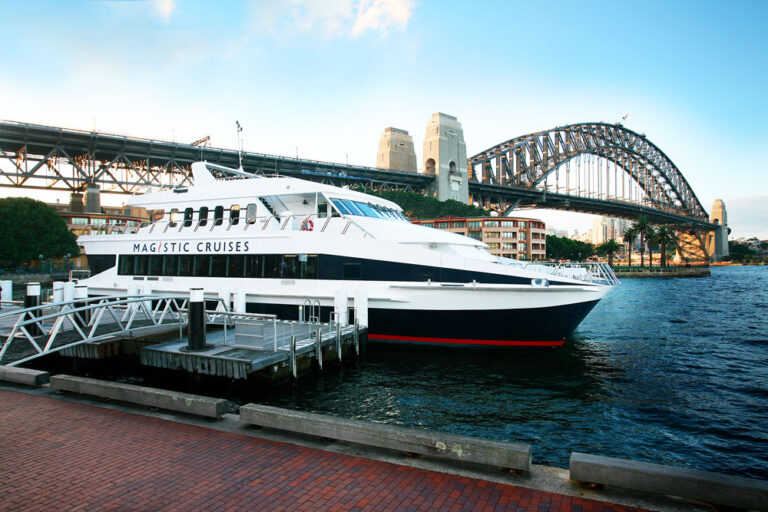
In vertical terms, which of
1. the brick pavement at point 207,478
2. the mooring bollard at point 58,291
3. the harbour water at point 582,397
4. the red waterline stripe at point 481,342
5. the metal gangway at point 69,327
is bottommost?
the harbour water at point 582,397

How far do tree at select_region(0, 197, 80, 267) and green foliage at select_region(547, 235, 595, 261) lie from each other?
96577mm

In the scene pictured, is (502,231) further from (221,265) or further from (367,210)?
(221,265)

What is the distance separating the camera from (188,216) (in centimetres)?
1988

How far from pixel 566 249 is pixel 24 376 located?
120 meters

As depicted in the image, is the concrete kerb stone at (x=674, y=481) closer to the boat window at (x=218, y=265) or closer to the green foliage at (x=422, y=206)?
the boat window at (x=218, y=265)

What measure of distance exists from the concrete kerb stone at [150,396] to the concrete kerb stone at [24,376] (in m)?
0.59

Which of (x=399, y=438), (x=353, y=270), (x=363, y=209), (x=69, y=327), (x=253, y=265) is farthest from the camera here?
(x=363, y=209)

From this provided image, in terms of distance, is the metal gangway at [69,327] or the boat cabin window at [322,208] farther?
the boat cabin window at [322,208]

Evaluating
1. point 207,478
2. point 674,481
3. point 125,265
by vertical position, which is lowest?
point 207,478

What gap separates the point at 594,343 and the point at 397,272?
10.1 meters

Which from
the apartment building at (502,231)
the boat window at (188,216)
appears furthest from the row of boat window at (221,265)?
the apartment building at (502,231)

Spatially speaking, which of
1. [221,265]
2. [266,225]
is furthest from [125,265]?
[266,225]

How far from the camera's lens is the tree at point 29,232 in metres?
54.6

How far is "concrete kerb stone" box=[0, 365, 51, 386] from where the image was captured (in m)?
8.82
